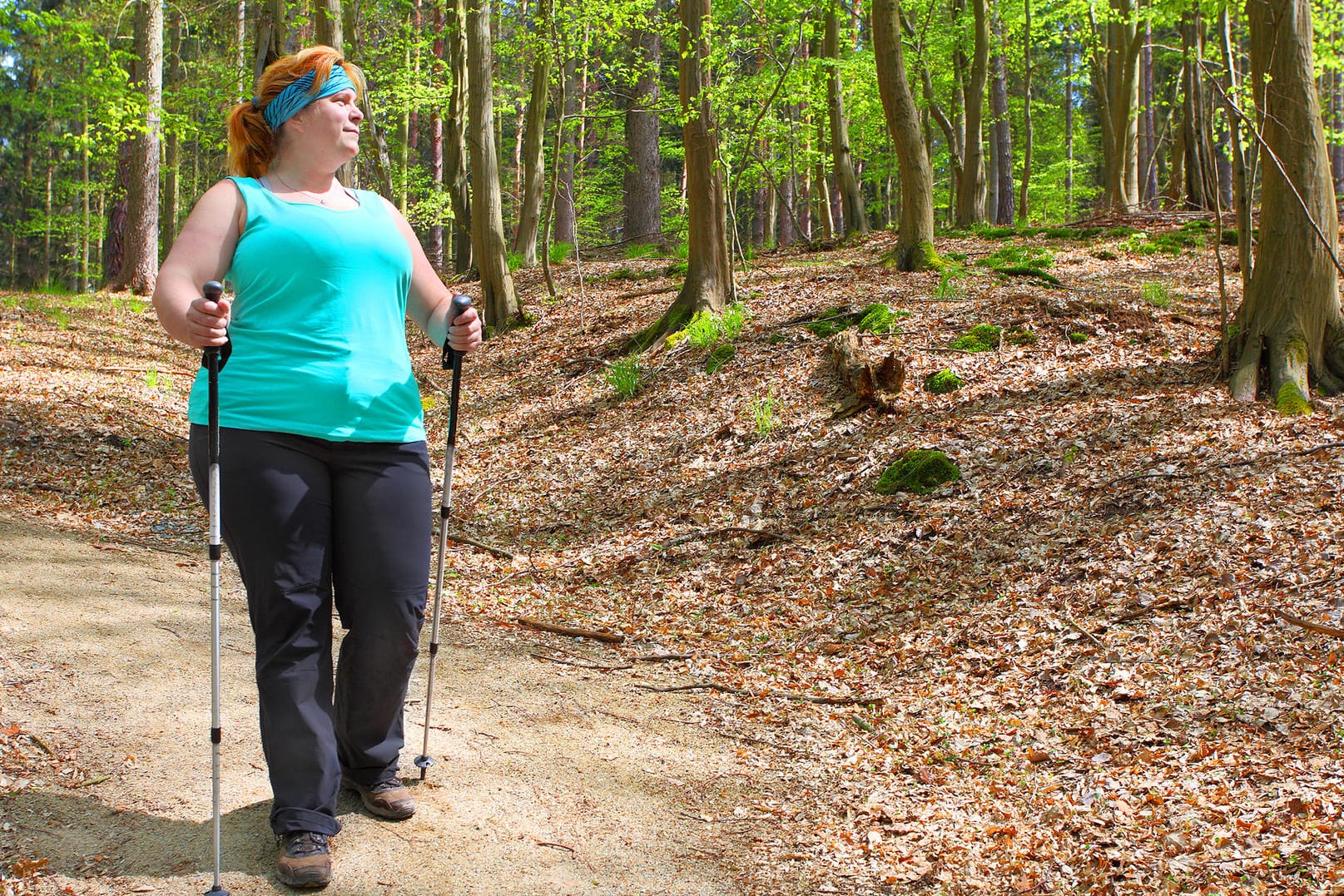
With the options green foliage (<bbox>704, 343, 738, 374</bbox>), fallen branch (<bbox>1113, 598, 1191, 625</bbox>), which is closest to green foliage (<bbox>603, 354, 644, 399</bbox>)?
green foliage (<bbox>704, 343, 738, 374</bbox>)

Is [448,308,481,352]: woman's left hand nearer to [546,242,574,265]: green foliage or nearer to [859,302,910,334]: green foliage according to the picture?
[859,302,910,334]: green foliage

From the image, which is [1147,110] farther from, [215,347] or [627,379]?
[215,347]

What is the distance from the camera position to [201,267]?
265 centimetres

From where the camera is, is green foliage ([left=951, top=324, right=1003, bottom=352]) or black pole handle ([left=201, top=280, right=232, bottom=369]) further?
green foliage ([left=951, top=324, right=1003, bottom=352])

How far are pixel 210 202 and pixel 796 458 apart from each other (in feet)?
18.0

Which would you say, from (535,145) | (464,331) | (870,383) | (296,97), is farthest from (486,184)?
(296,97)

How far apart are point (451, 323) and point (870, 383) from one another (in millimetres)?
5519

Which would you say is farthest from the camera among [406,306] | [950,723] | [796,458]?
[796,458]

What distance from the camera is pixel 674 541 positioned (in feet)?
22.3

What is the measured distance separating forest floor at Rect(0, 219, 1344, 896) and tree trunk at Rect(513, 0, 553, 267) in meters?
6.58

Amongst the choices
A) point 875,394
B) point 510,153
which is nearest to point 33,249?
point 510,153

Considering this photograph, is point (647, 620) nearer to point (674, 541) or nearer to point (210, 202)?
point (674, 541)

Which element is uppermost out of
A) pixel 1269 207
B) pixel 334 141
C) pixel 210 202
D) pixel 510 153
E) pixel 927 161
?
pixel 510 153

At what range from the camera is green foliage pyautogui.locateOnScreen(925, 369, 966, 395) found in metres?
8.09
